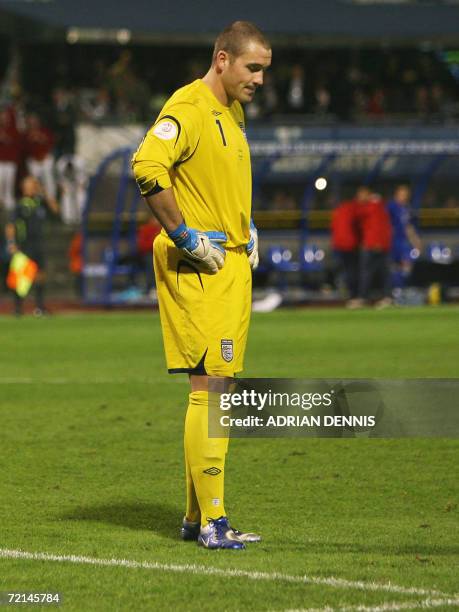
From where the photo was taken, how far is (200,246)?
645cm

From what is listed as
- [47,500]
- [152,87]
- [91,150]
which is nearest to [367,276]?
[91,150]

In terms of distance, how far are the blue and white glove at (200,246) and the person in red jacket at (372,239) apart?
19797 millimetres

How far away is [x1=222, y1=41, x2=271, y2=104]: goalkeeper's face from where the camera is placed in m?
6.64

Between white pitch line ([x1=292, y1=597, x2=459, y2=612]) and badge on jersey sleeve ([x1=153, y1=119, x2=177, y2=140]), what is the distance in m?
2.18

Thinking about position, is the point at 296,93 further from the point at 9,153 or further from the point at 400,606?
the point at 400,606

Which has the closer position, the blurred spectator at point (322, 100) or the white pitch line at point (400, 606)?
the white pitch line at point (400, 606)

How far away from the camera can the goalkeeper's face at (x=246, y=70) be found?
21.8 feet

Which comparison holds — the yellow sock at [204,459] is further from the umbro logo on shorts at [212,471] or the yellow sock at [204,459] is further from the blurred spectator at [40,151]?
the blurred spectator at [40,151]

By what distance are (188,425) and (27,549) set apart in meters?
0.87

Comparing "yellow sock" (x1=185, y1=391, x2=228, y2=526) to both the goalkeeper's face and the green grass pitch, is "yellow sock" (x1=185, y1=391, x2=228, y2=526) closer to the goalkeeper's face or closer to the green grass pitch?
the green grass pitch

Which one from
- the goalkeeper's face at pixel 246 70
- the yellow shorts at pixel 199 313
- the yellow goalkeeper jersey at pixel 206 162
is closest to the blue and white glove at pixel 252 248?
the yellow goalkeeper jersey at pixel 206 162

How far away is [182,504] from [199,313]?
1670 mm

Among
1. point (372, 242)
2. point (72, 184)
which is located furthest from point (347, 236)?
point (72, 184)

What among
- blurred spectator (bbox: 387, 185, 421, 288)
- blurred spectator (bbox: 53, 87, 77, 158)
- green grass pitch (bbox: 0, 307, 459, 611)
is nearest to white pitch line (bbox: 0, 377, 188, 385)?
green grass pitch (bbox: 0, 307, 459, 611)
